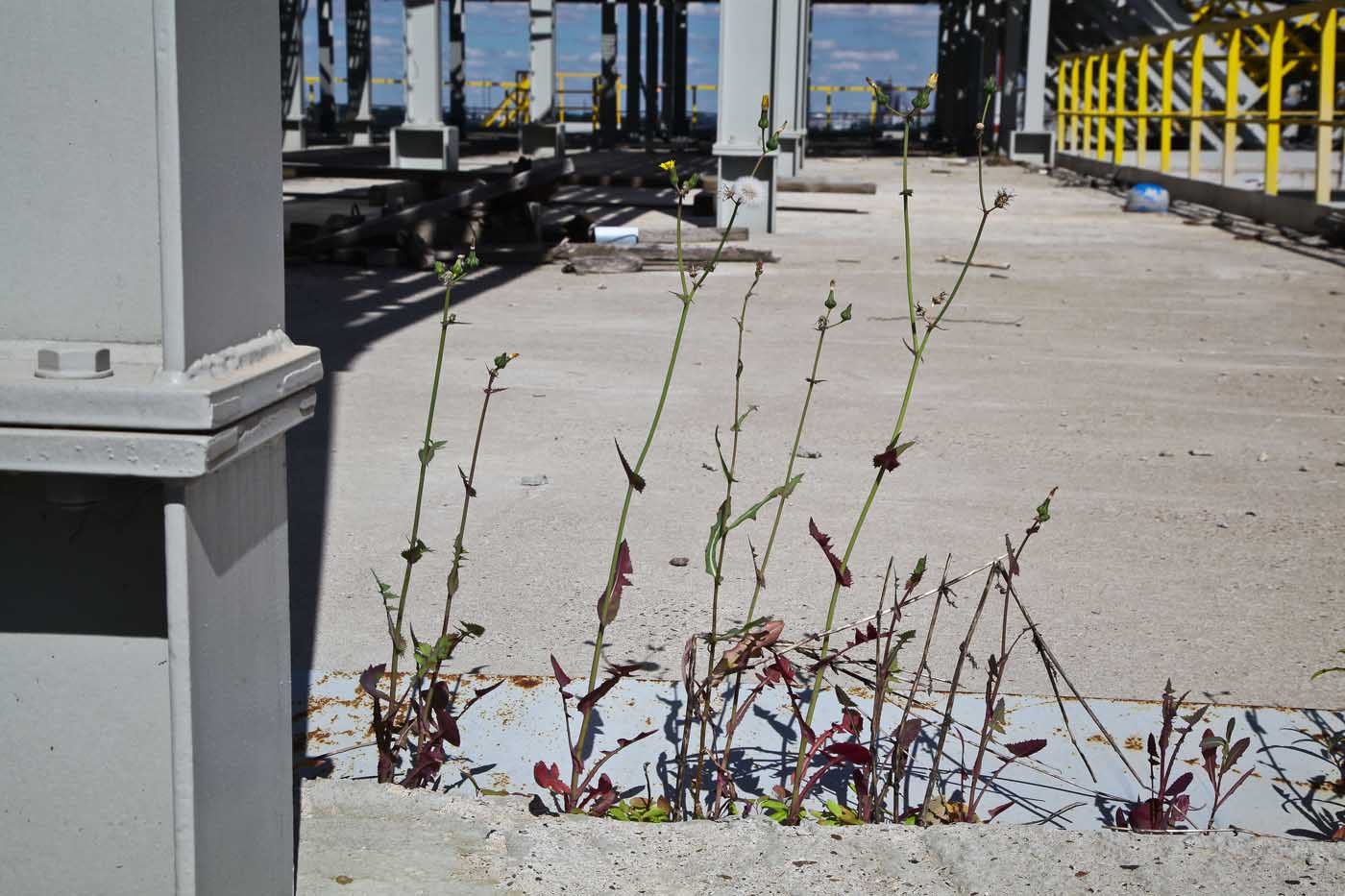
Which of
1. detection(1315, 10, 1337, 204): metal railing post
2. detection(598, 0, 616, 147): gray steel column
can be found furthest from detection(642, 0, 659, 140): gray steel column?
detection(1315, 10, 1337, 204): metal railing post

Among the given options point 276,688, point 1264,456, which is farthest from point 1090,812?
point 1264,456

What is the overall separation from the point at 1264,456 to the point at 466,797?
3.87 meters

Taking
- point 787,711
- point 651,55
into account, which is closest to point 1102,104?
point 651,55

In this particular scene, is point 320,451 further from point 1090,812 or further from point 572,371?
point 1090,812

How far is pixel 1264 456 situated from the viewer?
17.1 ft

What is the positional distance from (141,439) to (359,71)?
31.9m

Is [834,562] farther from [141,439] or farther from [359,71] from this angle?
[359,71]

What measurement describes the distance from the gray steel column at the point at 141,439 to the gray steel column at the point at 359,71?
98.2ft

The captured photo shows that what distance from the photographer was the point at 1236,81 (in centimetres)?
1488

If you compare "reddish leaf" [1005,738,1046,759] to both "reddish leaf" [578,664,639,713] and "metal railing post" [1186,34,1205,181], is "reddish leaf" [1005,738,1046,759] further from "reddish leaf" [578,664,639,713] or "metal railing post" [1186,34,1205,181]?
"metal railing post" [1186,34,1205,181]

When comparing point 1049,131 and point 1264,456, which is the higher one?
point 1049,131

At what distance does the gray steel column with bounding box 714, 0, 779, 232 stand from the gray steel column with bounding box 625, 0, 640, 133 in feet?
82.0

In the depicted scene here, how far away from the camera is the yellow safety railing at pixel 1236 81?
42.9 ft

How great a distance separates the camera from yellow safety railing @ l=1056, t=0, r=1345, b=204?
13062mm
